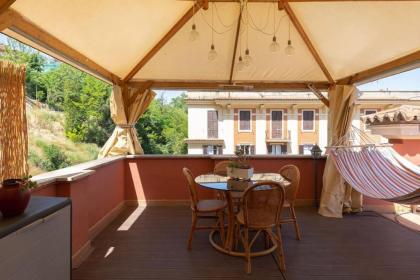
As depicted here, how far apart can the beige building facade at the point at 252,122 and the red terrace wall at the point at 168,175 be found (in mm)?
8045

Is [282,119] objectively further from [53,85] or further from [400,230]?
[53,85]

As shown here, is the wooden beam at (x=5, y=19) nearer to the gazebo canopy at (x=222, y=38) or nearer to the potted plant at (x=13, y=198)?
the gazebo canopy at (x=222, y=38)

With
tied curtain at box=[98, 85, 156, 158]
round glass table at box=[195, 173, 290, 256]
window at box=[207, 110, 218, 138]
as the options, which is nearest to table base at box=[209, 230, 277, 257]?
round glass table at box=[195, 173, 290, 256]

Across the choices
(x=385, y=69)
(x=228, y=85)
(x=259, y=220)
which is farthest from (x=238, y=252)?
(x=385, y=69)

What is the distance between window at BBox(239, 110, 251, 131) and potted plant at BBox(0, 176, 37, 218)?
1185 cm

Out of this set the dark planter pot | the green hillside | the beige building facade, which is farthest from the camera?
the beige building facade

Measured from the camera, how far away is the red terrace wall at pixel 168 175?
14.7 ft

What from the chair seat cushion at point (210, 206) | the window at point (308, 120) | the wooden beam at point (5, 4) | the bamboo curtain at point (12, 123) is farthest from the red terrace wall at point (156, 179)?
the window at point (308, 120)

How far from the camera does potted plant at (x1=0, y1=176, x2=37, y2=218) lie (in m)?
1.41

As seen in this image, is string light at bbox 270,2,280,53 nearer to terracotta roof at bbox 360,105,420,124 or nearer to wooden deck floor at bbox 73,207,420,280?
wooden deck floor at bbox 73,207,420,280

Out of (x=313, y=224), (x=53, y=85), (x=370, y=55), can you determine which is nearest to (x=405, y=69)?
(x=370, y=55)

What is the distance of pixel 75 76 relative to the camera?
15148 millimetres

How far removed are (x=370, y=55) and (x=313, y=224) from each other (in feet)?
7.89

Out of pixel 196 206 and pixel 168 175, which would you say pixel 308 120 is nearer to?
pixel 168 175
